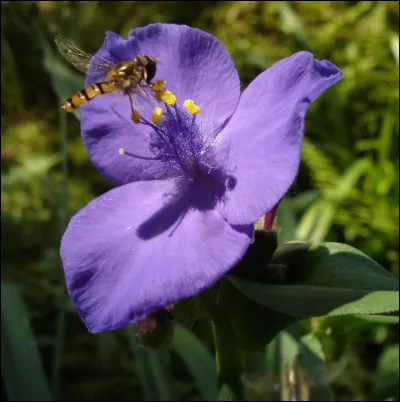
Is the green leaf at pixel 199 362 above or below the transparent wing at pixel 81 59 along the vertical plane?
below

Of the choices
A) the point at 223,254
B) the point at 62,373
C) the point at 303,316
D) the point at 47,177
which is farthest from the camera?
the point at 47,177

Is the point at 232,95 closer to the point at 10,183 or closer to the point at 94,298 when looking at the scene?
the point at 94,298

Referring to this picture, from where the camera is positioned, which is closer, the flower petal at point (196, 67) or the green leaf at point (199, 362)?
the flower petal at point (196, 67)

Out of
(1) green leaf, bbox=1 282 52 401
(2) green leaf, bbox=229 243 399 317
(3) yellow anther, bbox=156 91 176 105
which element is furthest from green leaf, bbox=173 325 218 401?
(3) yellow anther, bbox=156 91 176 105

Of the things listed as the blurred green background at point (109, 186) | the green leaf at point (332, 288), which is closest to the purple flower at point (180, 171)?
the green leaf at point (332, 288)

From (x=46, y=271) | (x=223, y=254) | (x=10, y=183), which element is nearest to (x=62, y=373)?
(x=46, y=271)

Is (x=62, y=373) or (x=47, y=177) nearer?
(x=62, y=373)

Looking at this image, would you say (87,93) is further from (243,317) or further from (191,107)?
(243,317)

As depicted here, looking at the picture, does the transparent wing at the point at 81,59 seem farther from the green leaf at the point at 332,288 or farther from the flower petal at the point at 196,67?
the green leaf at the point at 332,288
